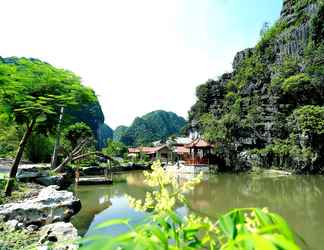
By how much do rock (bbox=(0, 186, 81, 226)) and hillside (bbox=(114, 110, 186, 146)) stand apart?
6532 cm

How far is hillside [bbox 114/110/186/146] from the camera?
79.3 metres

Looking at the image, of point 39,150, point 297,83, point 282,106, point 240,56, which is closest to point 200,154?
point 282,106

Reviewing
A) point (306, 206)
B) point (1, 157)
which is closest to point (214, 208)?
point (306, 206)

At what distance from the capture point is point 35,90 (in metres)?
6.71

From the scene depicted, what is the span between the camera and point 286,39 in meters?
31.9

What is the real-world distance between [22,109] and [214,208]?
6.46 meters

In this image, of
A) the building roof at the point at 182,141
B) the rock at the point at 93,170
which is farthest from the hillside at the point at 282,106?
the rock at the point at 93,170

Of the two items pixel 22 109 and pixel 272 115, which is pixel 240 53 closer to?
pixel 272 115

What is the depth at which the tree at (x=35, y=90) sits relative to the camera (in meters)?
6.34

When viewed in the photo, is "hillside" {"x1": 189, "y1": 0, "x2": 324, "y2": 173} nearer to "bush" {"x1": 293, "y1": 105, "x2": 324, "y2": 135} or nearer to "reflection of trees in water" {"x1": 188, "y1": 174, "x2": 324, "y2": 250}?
"bush" {"x1": 293, "y1": 105, "x2": 324, "y2": 135}

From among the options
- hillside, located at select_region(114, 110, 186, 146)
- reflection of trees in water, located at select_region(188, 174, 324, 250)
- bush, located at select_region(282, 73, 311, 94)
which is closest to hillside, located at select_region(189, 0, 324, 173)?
bush, located at select_region(282, 73, 311, 94)

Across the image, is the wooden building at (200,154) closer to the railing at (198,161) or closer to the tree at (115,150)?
the railing at (198,161)

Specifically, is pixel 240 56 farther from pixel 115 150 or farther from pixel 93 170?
pixel 93 170

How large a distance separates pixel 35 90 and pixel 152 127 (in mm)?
85861
